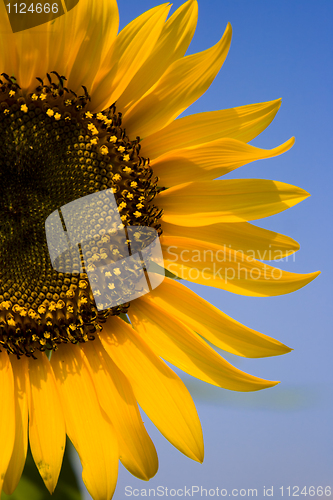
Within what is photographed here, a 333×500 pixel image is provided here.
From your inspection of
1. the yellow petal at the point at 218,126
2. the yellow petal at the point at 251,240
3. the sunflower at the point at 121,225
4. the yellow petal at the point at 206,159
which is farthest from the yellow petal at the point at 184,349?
the yellow petal at the point at 218,126

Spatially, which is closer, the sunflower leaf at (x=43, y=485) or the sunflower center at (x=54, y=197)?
the sunflower center at (x=54, y=197)

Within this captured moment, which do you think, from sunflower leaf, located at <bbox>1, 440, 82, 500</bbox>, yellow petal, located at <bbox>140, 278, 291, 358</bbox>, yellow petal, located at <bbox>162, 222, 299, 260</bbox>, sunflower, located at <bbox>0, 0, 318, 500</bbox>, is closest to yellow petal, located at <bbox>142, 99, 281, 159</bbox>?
sunflower, located at <bbox>0, 0, 318, 500</bbox>

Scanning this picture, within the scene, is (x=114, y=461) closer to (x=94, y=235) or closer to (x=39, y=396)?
(x=39, y=396)

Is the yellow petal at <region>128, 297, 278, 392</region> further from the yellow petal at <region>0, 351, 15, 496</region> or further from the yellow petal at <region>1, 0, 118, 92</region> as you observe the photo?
the yellow petal at <region>1, 0, 118, 92</region>

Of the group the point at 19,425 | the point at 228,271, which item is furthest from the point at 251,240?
the point at 19,425

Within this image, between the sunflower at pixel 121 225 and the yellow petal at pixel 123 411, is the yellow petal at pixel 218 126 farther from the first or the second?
the yellow petal at pixel 123 411

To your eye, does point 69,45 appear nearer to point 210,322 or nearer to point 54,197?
point 54,197
